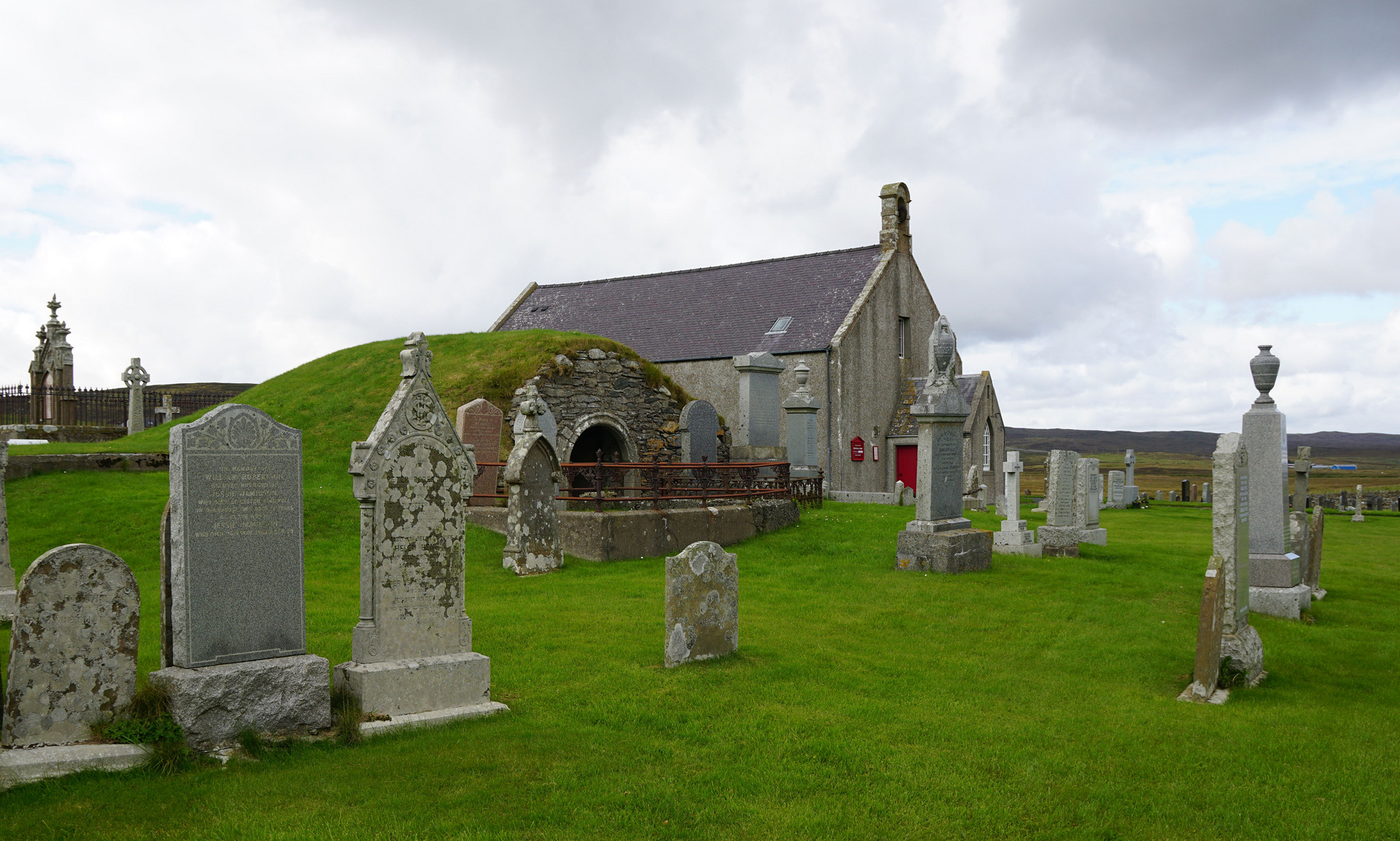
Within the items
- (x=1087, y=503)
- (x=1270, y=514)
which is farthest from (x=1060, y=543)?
(x=1270, y=514)

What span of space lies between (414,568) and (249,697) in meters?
1.36

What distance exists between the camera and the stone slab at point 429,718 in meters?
6.23

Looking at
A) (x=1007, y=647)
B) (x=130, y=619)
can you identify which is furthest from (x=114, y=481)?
(x=1007, y=647)

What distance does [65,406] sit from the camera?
1194 inches

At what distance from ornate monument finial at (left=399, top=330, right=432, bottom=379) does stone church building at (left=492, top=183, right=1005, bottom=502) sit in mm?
21557

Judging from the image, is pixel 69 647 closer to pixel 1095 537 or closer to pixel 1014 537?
pixel 1014 537

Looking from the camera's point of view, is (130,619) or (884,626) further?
(884,626)

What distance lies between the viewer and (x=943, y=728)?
676 centimetres

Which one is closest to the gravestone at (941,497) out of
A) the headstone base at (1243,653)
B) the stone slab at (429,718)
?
the headstone base at (1243,653)

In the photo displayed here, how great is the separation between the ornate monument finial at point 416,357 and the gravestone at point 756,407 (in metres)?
14.8

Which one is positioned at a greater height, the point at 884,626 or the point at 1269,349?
the point at 1269,349

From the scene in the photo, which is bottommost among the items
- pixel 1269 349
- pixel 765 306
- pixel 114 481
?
pixel 114 481

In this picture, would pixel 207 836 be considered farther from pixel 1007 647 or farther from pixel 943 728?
pixel 1007 647

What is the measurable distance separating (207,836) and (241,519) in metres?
2.09
